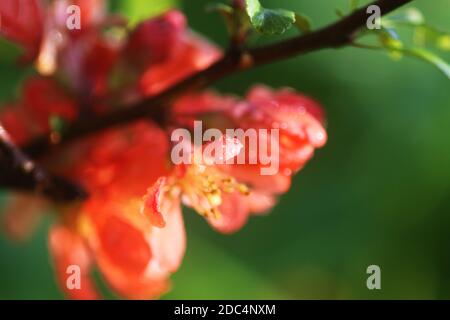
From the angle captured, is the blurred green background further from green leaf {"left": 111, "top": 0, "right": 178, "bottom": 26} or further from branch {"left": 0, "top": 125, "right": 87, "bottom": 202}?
branch {"left": 0, "top": 125, "right": 87, "bottom": 202}

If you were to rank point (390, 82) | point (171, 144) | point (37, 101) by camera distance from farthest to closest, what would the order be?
point (390, 82) < point (37, 101) < point (171, 144)

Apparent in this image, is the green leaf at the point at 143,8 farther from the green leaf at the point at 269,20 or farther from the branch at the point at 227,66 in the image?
the green leaf at the point at 269,20

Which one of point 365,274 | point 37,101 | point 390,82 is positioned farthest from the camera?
point 390,82

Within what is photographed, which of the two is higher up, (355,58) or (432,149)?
(355,58)

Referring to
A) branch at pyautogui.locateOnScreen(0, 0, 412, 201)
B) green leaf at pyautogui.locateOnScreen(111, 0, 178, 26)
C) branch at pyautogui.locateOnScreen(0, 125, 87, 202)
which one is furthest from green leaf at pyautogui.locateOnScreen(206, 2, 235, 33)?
green leaf at pyautogui.locateOnScreen(111, 0, 178, 26)

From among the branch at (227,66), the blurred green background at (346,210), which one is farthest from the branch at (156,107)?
the blurred green background at (346,210)
